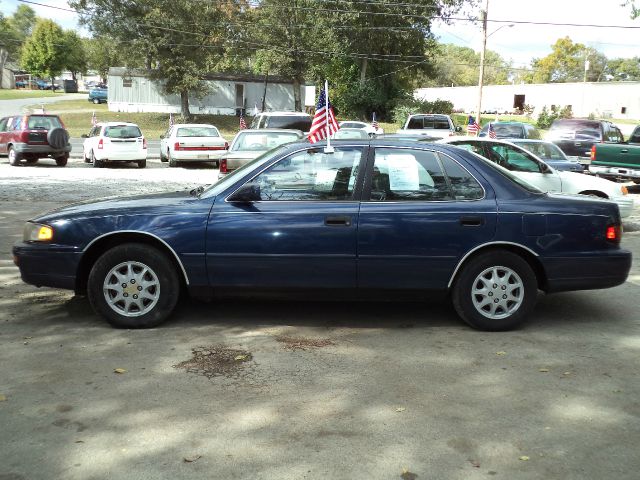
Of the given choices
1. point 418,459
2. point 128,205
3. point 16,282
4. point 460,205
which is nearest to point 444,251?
point 460,205

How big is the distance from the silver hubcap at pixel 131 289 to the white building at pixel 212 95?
44583mm

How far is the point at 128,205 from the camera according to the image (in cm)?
582

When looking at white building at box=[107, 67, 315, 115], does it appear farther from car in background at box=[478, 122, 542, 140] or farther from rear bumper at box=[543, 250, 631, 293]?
rear bumper at box=[543, 250, 631, 293]

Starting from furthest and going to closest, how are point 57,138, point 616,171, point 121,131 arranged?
point 121,131 < point 57,138 < point 616,171

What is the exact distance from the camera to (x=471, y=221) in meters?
5.61

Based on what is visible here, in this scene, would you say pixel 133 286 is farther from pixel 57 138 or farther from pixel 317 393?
pixel 57 138

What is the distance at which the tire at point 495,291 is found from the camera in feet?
18.6

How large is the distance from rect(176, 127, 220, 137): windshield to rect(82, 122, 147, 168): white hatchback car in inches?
50.7

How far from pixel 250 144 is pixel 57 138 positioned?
871 cm

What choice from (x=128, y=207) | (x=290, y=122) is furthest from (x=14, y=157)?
(x=128, y=207)

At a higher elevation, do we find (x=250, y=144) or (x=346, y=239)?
(x=250, y=144)

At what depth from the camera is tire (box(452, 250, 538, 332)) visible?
567cm

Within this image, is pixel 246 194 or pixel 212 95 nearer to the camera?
pixel 246 194

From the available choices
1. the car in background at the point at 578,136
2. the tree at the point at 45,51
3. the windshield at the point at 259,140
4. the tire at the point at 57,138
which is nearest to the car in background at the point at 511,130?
the car in background at the point at 578,136
